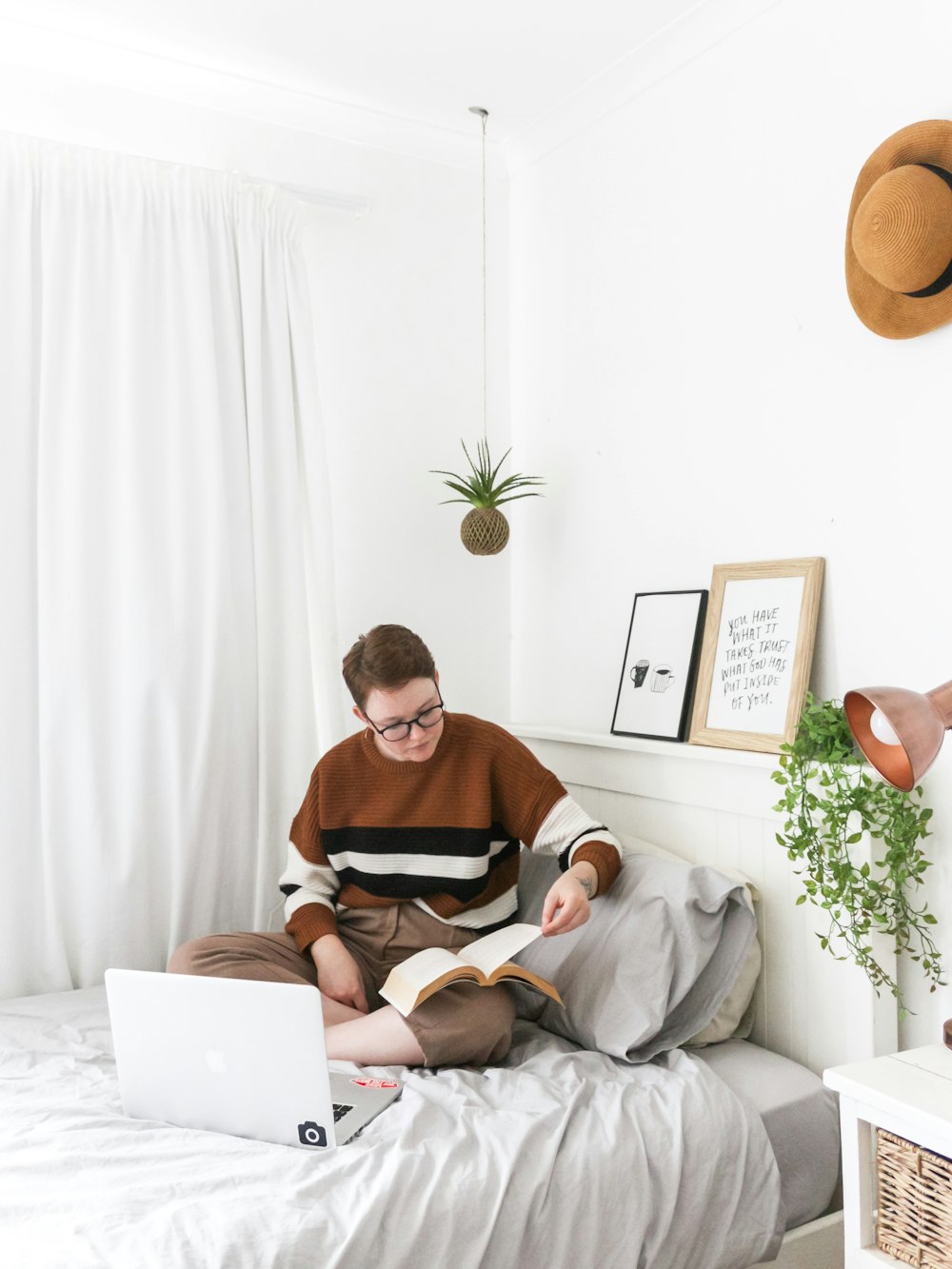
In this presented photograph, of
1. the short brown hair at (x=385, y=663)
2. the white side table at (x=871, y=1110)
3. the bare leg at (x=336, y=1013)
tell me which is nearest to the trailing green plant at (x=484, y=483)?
the short brown hair at (x=385, y=663)

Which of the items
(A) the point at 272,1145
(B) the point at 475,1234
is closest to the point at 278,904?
(A) the point at 272,1145

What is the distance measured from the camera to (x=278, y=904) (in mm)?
2389

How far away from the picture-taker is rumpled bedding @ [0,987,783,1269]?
122cm

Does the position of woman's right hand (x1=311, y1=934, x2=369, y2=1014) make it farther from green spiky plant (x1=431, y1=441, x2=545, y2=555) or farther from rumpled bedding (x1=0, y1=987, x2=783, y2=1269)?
green spiky plant (x1=431, y1=441, x2=545, y2=555)

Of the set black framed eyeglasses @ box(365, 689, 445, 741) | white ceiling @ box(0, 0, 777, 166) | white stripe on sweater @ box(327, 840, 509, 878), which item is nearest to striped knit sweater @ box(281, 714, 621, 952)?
white stripe on sweater @ box(327, 840, 509, 878)

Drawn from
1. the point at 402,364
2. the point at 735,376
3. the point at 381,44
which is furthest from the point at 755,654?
the point at 381,44

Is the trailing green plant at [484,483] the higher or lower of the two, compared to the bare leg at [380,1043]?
higher

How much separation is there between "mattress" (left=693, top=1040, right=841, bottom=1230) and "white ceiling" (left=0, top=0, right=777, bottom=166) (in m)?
1.98

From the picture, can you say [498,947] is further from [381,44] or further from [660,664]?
[381,44]

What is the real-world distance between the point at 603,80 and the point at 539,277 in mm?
496

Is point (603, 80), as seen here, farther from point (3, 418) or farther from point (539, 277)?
point (3, 418)

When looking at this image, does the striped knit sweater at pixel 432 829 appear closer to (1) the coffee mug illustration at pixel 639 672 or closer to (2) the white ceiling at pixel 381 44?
(1) the coffee mug illustration at pixel 639 672

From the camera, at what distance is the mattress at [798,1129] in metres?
1.60

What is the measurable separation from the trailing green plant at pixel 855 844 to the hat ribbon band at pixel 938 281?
2.35 feet
